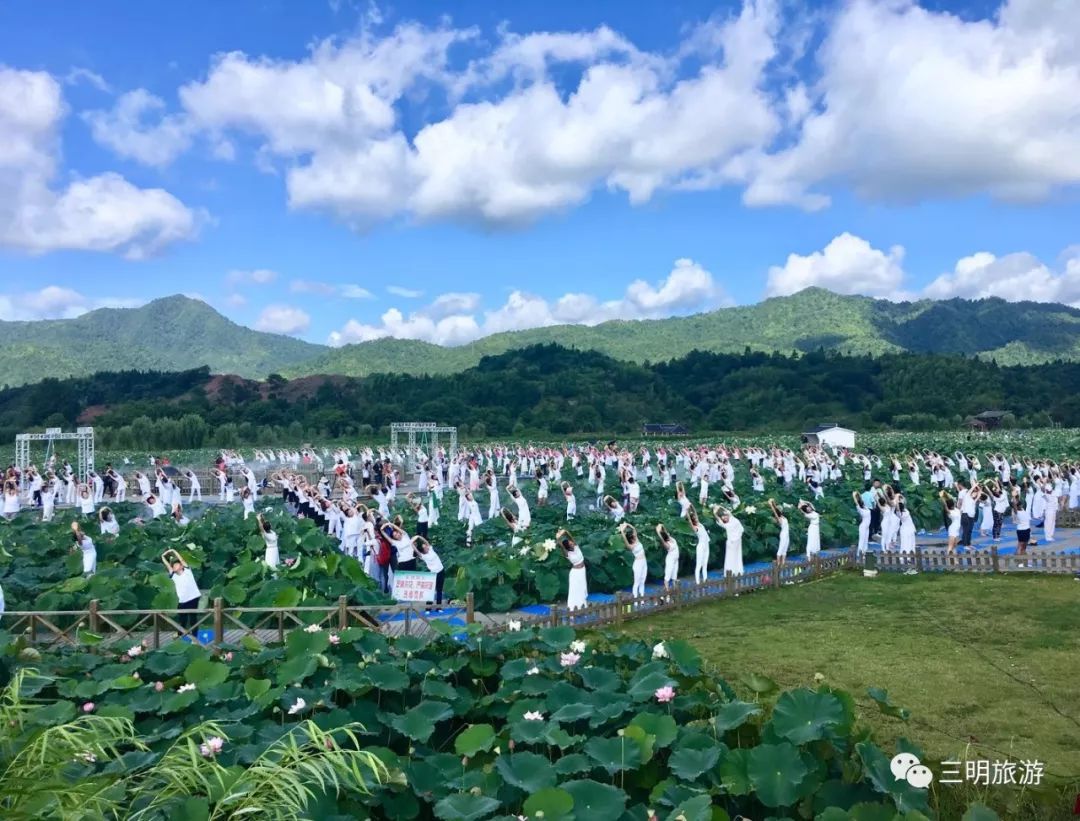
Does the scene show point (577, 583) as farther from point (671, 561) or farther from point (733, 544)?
point (733, 544)

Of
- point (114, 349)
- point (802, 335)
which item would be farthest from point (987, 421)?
point (114, 349)

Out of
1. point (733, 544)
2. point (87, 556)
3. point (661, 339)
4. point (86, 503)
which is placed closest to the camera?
point (87, 556)

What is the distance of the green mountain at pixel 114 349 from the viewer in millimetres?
115812

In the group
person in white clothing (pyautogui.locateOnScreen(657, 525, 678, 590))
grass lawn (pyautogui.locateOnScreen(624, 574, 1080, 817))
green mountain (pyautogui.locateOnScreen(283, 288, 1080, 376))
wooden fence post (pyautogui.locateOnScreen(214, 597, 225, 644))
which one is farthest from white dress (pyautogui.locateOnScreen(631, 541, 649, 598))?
green mountain (pyautogui.locateOnScreen(283, 288, 1080, 376))

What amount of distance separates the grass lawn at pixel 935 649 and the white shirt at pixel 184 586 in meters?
6.11

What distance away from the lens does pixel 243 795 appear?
12.7 feet

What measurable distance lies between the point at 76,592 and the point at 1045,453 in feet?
137

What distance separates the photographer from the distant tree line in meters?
67.5

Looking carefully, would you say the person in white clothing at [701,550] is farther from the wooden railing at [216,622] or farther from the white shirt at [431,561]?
the wooden railing at [216,622]

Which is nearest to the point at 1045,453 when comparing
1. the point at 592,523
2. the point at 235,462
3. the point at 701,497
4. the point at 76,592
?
the point at 701,497

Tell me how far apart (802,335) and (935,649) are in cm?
15639

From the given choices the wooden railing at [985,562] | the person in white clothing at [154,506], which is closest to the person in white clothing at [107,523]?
the person in white clothing at [154,506]

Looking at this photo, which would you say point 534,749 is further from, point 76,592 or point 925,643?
point 76,592

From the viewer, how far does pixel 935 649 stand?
10086 mm
